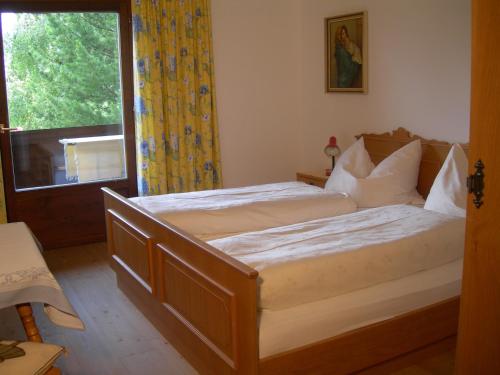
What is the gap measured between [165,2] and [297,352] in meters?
3.56

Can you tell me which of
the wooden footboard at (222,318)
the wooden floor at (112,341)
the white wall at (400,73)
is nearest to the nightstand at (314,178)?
the white wall at (400,73)

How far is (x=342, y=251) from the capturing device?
111 inches

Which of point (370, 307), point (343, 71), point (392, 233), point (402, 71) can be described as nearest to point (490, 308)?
point (370, 307)

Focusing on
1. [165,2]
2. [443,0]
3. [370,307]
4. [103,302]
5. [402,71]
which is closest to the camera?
[370,307]

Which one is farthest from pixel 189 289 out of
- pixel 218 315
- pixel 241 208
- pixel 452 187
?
pixel 452 187

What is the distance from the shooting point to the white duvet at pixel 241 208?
3609 mm

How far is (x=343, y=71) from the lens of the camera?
16.8 feet

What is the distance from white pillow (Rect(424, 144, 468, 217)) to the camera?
356cm

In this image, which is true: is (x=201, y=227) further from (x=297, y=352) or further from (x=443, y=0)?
(x=443, y=0)

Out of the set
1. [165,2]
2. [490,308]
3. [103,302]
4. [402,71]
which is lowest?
[103,302]

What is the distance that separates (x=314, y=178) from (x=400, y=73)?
114 cm

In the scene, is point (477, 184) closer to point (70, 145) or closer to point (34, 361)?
point (34, 361)

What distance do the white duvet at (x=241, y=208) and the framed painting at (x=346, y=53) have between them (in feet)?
4.14

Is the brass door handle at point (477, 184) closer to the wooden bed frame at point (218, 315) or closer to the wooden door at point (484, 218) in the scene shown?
the wooden door at point (484, 218)
